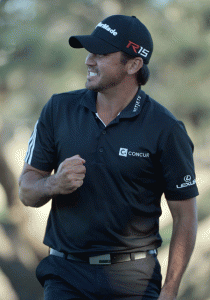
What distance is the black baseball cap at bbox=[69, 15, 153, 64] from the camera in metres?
2.39

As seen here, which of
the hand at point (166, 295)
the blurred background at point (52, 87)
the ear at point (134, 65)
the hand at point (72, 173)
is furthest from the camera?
the blurred background at point (52, 87)

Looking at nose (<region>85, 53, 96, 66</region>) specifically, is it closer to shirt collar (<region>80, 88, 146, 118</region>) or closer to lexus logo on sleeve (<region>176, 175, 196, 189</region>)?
shirt collar (<region>80, 88, 146, 118</region>)

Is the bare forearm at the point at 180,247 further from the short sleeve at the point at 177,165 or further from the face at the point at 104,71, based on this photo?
the face at the point at 104,71

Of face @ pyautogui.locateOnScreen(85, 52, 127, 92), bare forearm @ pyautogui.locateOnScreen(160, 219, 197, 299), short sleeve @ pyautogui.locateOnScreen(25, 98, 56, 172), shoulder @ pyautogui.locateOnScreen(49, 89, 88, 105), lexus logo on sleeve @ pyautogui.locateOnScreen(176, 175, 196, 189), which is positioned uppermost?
face @ pyautogui.locateOnScreen(85, 52, 127, 92)

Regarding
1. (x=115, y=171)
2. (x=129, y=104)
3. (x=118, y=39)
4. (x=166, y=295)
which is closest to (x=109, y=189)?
(x=115, y=171)

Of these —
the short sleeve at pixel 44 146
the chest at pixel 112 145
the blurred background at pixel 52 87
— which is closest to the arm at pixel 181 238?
the chest at pixel 112 145

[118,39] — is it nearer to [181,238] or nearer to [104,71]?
[104,71]

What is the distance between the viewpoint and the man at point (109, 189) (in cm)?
225

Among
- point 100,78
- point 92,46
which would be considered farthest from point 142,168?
point 92,46

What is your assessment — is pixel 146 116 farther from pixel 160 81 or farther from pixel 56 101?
pixel 160 81

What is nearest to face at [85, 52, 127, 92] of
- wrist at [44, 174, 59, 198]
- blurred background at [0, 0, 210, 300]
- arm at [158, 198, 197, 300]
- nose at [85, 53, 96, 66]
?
nose at [85, 53, 96, 66]

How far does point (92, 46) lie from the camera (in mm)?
2357

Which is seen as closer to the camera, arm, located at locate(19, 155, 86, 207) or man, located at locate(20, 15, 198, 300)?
arm, located at locate(19, 155, 86, 207)

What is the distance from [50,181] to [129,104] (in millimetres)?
563
